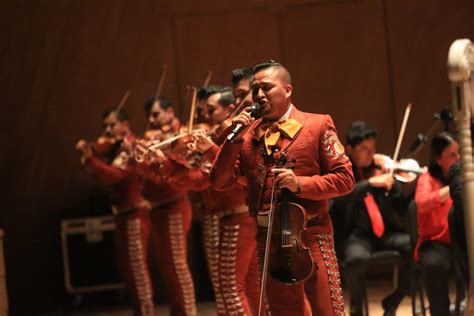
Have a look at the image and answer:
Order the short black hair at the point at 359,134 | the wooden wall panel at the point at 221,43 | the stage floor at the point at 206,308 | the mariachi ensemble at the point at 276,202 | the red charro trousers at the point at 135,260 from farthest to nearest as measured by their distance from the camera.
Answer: the wooden wall panel at the point at 221,43 → the stage floor at the point at 206,308 → the red charro trousers at the point at 135,260 → the short black hair at the point at 359,134 → the mariachi ensemble at the point at 276,202

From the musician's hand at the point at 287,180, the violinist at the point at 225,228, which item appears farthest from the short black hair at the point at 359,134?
the musician's hand at the point at 287,180

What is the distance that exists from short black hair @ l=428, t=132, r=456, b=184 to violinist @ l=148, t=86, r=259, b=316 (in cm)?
122

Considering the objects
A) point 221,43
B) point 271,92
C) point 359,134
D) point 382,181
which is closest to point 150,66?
point 221,43

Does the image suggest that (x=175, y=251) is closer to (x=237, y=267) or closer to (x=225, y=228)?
(x=225, y=228)

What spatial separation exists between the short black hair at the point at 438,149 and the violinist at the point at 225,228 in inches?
47.9

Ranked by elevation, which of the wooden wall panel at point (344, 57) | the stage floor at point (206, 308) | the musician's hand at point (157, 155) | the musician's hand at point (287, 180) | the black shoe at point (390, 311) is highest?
the wooden wall panel at point (344, 57)

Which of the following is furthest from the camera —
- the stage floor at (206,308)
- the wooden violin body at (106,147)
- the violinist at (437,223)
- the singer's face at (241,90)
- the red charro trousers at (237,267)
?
the stage floor at (206,308)

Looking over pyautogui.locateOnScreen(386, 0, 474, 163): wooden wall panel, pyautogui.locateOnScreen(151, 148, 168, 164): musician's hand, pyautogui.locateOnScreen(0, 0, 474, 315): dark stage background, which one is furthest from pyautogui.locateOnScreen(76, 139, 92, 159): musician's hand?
pyautogui.locateOnScreen(386, 0, 474, 163): wooden wall panel

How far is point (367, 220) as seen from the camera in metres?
6.17

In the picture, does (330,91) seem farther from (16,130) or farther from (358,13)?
(16,130)

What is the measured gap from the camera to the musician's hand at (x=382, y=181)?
5.95m

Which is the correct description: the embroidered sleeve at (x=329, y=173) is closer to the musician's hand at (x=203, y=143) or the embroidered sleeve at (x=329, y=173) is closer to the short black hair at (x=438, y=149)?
the musician's hand at (x=203, y=143)

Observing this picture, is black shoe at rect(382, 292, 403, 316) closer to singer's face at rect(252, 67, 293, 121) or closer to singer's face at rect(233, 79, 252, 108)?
singer's face at rect(233, 79, 252, 108)

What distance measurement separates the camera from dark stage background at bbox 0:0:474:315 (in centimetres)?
845
